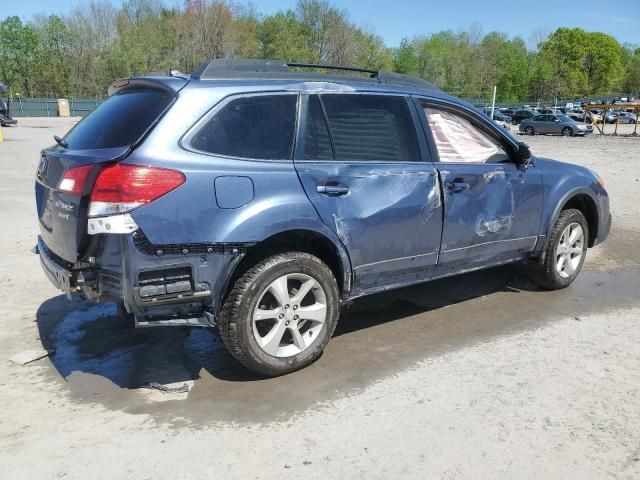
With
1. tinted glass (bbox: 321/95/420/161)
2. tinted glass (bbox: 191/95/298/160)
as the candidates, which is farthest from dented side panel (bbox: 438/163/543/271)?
tinted glass (bbox: 191/95/298/160)

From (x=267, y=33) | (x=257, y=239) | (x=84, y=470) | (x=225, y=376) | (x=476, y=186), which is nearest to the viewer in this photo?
(x=84, y=470)

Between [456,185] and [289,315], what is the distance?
5.51 feet

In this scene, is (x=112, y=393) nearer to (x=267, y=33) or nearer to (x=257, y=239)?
(x=257, y=239)

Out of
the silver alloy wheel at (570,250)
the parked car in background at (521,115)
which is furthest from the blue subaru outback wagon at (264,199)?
the parked car in background at (521,115)

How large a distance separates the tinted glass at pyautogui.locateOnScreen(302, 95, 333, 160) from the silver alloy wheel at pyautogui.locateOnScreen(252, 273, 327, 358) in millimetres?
788

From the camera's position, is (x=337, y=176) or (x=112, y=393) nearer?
(x=112, y=393)

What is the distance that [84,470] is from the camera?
9.09ft

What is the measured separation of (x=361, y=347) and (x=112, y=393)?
5.64 feet

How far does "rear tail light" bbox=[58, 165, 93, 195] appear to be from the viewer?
10.7 ft

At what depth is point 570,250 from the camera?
554cm

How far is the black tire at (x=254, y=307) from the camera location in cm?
344

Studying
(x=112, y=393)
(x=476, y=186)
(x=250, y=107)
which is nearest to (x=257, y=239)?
(x=250, y=107)

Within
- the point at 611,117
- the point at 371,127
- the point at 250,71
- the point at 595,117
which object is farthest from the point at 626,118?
the point at 250,71

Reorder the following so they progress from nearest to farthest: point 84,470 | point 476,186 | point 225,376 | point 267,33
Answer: point 84,470 → point 225,376 → point 476,186 → point 267,33
